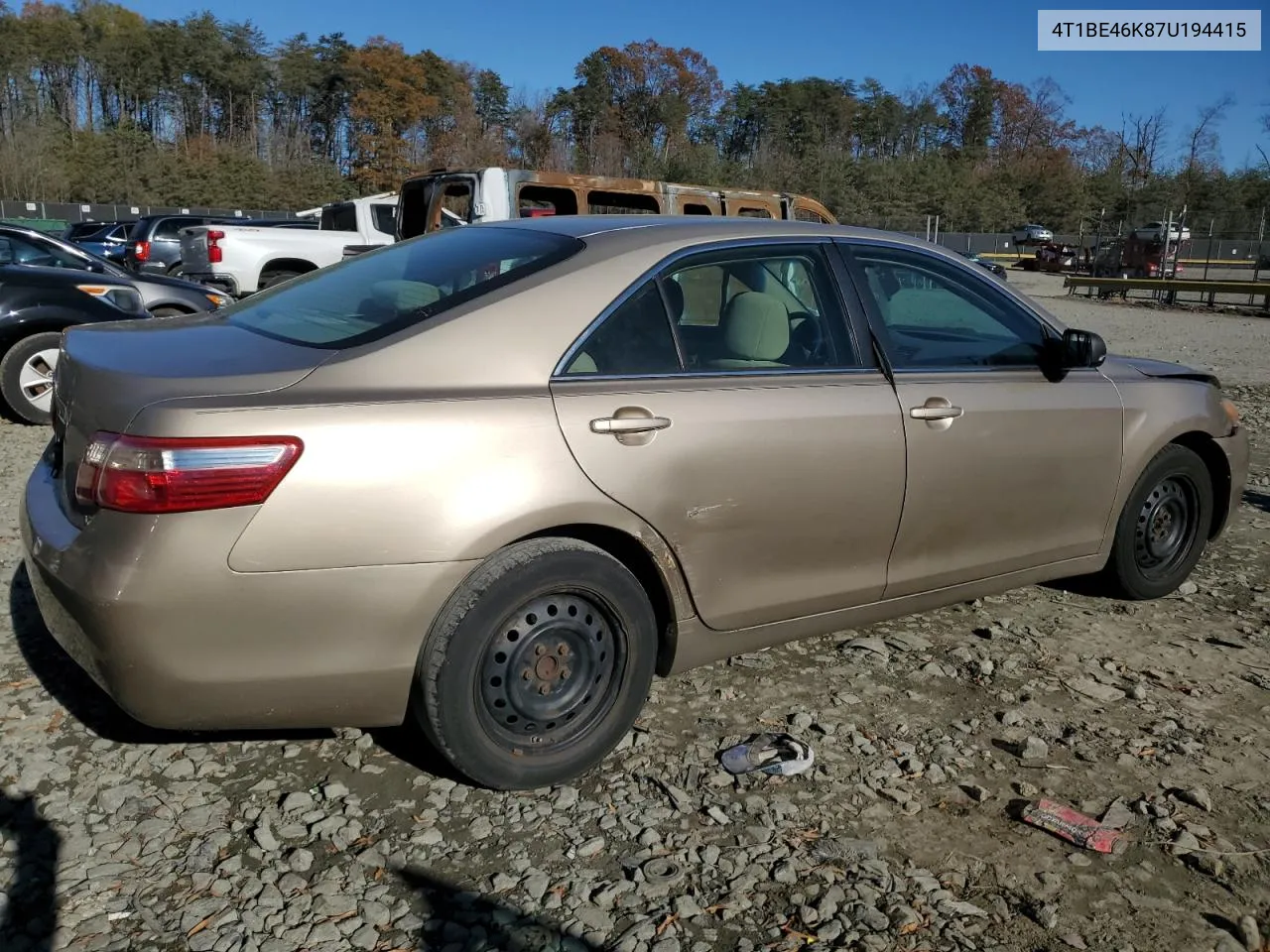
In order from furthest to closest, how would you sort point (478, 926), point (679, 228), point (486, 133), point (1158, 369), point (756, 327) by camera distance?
point (486, 133) → point (1158, 369) → point (756, 327) → point (679, 228) → point (478, 926)

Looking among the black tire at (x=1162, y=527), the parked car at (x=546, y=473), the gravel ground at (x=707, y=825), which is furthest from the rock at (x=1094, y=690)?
the black tire at (x=1162, y=527)

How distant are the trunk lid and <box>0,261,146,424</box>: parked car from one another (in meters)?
4.87

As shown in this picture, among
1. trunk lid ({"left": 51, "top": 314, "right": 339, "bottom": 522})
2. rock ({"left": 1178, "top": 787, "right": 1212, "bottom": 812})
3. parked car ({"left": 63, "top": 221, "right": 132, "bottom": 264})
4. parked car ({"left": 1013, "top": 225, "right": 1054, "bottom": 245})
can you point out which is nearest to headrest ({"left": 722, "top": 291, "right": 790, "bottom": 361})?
trunk lid ({"left": 51, "top": 314, "right": 339, "bottom": 522})

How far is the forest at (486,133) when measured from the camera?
2323 inches

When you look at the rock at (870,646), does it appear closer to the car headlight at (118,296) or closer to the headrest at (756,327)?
the headrest at (756,327)

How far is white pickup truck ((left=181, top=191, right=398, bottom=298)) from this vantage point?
13984mm

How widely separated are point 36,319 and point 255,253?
7074 mm

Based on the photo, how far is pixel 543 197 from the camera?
41.8ft

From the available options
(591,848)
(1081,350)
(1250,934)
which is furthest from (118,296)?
(1250,934)

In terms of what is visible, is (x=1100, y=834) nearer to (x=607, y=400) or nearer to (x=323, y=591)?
(x=607, y=400)

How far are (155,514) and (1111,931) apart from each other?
246 cm

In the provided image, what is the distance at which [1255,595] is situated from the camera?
475 centimetres

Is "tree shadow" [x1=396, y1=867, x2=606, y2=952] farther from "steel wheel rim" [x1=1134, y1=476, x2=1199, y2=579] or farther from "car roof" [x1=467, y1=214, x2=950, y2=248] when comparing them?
"steel wheel rim" [x1=1134, y1=476, x2=1199, y2=579]

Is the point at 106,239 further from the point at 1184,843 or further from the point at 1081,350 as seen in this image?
the point at 1184,843
